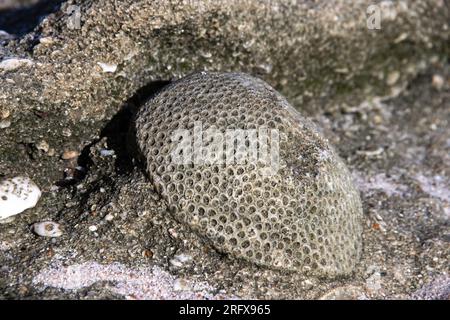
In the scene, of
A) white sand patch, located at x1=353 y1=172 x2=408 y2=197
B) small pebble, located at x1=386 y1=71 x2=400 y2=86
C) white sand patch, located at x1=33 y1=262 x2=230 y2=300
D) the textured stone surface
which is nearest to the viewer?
white sand patch, located at x1=33 y1=262 x2=230 y2=300

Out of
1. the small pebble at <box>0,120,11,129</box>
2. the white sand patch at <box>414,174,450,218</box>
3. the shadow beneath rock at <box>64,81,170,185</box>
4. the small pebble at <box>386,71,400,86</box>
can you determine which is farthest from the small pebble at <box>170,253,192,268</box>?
the small pebble at <box>386,71,400,86</box>

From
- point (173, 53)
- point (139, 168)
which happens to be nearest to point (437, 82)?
point (173, 53)

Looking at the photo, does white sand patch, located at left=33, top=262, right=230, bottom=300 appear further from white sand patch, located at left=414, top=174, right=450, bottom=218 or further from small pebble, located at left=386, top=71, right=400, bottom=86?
small pebble, located at left=386, top=71, right=400, bottom=86

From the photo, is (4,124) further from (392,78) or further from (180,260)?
(392,78)

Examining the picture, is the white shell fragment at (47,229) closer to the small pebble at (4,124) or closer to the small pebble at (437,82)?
the small pebble at (4,124)

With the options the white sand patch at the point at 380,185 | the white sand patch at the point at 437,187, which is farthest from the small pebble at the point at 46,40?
the white sand patch at the point at 437,187
